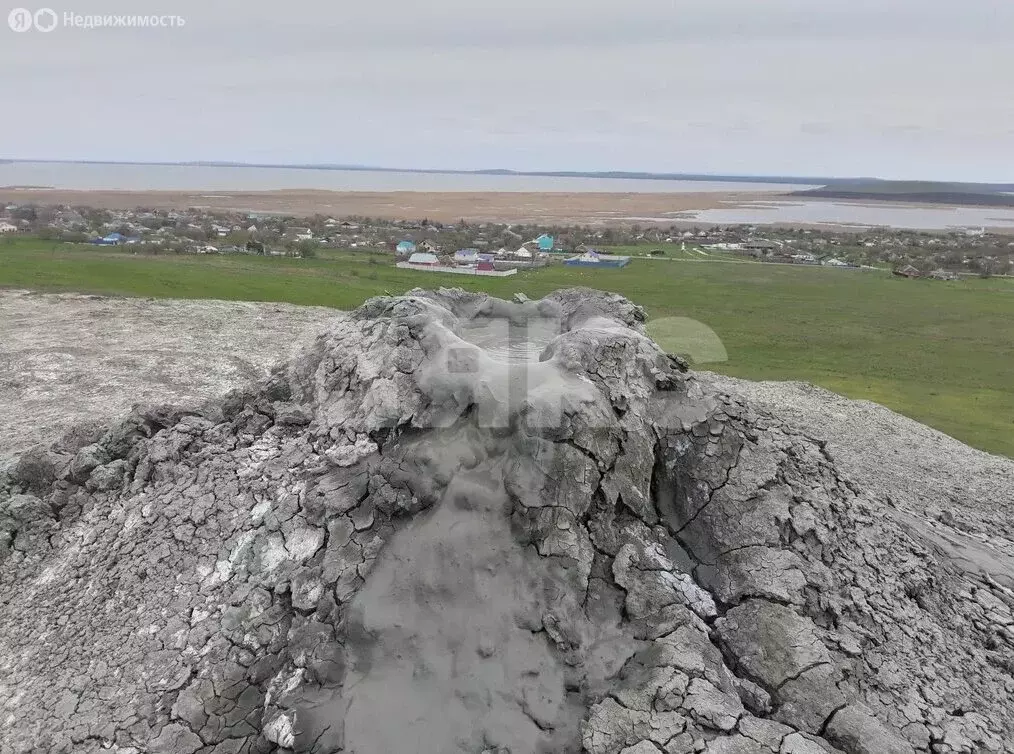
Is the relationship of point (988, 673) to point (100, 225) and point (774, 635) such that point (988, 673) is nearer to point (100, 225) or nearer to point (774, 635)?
point (774, 635)

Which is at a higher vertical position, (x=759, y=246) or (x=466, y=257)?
(x=759, y=246)

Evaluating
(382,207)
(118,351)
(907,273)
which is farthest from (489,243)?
(382,207)

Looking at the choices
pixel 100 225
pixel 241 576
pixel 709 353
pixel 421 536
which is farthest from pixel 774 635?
pixel 100 225

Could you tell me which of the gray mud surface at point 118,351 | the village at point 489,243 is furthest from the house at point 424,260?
the gray mud surface at point 118,351

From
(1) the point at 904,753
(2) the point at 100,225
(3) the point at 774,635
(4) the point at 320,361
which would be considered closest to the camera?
(1) the point at 904,753

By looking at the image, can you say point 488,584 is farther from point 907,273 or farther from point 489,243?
point 489,243

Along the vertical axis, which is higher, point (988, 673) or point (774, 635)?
point (774, 635)
